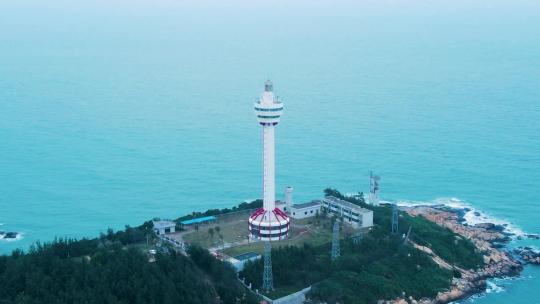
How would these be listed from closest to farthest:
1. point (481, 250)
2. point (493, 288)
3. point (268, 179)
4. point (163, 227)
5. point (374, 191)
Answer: point (493, 288)
point (163, 227)
point (268, 179)
point (481, 250)
point (374, 191)

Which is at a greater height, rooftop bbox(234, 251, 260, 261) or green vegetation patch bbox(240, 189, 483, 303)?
rooftop bbox(234, 251, 260, 261)

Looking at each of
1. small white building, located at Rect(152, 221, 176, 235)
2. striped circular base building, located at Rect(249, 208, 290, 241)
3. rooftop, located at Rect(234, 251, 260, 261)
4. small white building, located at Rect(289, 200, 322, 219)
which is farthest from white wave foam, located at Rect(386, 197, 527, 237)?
small white building, located at Rect(152, 221, 176, 235)

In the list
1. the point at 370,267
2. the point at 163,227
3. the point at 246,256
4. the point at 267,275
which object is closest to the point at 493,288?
the point at 370,267

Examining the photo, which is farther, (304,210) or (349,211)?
(304,210)

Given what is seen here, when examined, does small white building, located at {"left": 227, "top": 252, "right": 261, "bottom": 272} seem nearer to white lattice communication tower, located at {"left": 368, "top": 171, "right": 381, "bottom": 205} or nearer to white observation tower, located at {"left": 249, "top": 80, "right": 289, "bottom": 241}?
white observation tower, located at {"left": 249, "top": 80, "right": 289, "bottom": 241}

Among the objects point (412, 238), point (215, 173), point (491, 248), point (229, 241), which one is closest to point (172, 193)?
point (215, 173)

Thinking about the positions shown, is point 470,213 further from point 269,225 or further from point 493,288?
point 269,225

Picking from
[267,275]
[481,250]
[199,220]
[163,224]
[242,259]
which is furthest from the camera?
[481,250]

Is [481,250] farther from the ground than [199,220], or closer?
closer

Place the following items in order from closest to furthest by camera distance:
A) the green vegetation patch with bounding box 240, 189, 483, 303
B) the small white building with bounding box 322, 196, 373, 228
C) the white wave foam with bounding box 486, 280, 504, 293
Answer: the green vegetation patch with bounding box 240, 189, 483, 303, the white wave foam with bounding box 486, 280, 504, 293, the small white building with bounding box 322, 196, 373, 228
